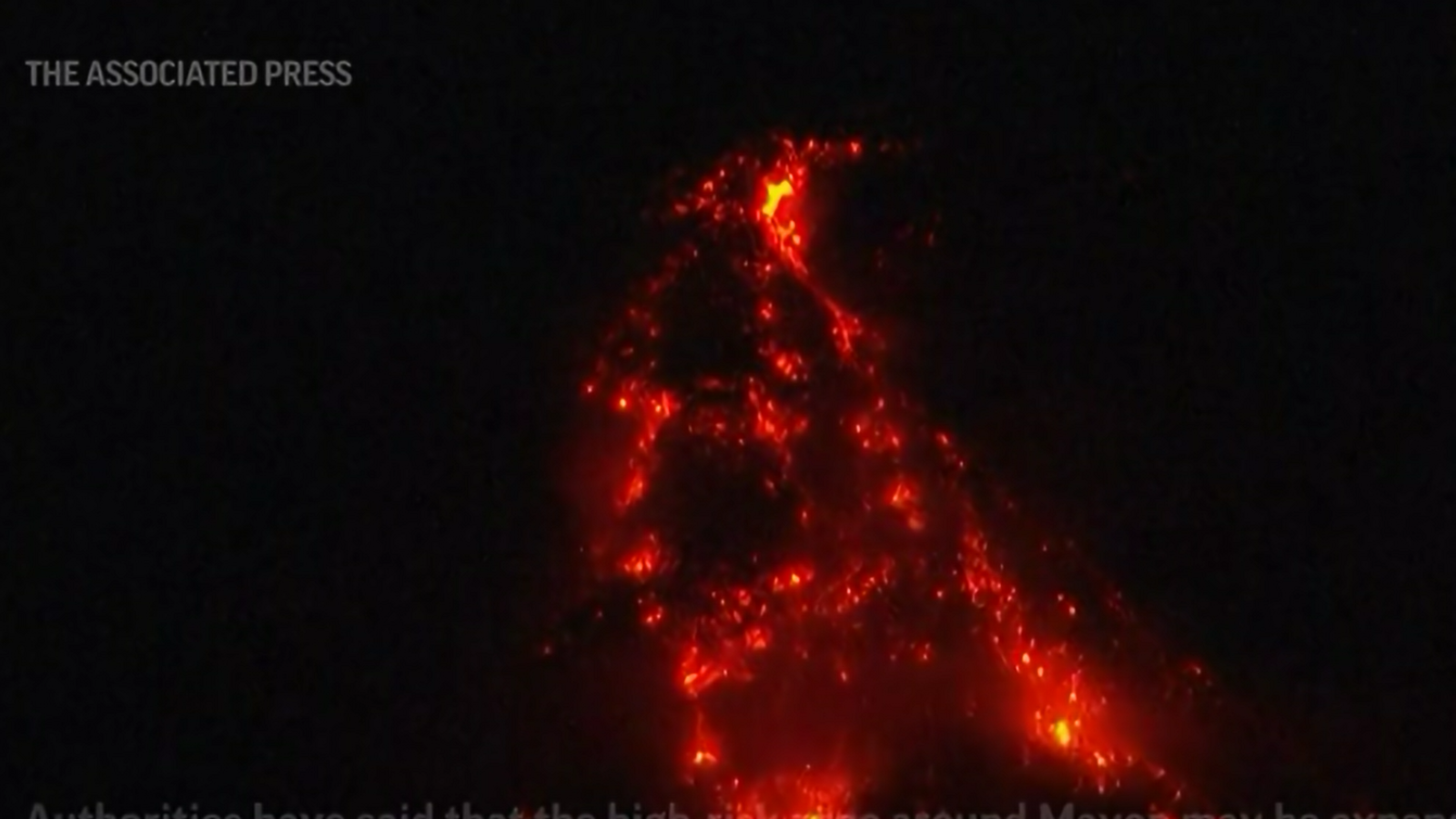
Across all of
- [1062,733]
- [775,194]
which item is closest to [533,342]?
[775,194]

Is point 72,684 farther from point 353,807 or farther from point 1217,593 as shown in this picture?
point 1217,593

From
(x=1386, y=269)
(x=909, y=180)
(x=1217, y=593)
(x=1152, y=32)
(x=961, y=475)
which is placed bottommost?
(x=1217, y=593)

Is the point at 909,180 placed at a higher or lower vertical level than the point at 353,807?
higher

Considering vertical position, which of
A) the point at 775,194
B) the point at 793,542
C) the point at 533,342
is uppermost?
the point at 775,194

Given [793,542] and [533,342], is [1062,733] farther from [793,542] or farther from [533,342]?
[533,342]

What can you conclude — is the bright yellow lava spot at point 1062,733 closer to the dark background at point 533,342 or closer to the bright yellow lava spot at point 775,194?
the dark background at point 533,342

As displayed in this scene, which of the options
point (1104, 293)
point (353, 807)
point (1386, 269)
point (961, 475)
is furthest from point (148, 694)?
point (1386, 269)
